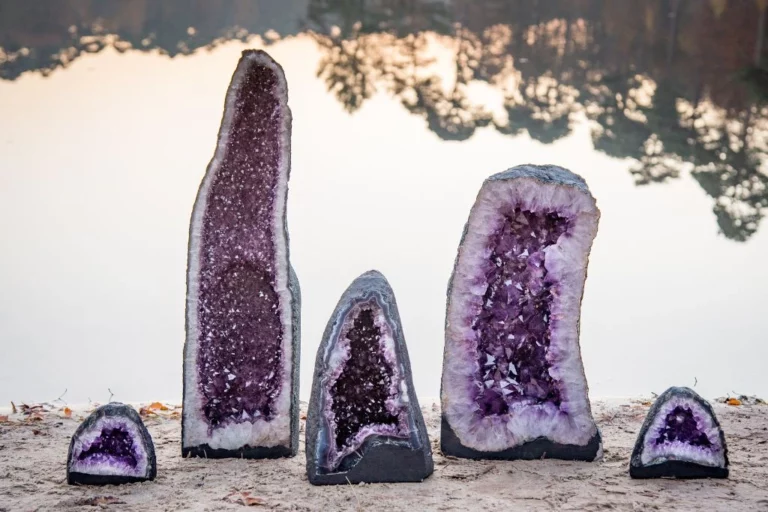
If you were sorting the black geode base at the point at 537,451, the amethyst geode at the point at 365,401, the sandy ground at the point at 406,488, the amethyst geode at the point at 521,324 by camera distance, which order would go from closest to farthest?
1. the sandy ground at the point at 406,488
2. the amethyst geode at the point at 365,401
3. the amethyst geode at the point at 521,324
4. the black geode base at the point at 537,451

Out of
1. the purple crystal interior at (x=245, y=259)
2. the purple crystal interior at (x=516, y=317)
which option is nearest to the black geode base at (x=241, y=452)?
the purple crystal interior at (x=245, y=259)

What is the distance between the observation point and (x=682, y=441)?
4.88m

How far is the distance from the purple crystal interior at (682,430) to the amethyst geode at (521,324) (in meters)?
0.47

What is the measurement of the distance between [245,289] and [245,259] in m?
0.17

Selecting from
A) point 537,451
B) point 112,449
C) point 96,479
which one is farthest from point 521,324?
point 96,479

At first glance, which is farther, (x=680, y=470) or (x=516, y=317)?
(x=516, y=317)

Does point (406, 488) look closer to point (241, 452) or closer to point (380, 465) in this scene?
point (380, 465)

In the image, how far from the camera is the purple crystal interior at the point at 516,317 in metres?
5.20

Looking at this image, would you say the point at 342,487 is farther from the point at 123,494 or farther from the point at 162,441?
the point at 162,441

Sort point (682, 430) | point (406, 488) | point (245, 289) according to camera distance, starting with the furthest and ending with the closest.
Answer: point (245, 289)
point (682, 430)
point (406, 488)

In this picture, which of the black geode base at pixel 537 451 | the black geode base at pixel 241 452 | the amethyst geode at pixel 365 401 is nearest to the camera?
the amethyst geode at pixel 365 401

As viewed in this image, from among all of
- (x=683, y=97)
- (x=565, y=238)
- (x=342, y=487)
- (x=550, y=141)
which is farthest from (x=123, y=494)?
(x=683, y=97)

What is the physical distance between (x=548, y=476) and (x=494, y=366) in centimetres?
65

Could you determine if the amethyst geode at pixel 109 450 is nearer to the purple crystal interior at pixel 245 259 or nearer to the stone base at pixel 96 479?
the stone base at pixel 96 479
